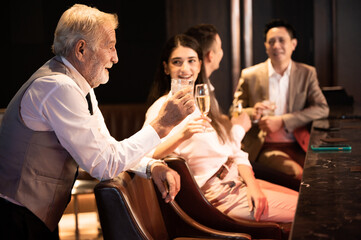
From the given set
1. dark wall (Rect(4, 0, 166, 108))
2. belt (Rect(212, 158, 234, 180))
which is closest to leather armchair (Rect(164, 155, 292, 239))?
belt (Rect(212, 158, 234, 180))

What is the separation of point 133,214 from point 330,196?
663mm

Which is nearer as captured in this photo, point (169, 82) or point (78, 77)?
point (78, 77)

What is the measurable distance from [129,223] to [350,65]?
5.11 metres

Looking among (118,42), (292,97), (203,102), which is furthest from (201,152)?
(118,42)

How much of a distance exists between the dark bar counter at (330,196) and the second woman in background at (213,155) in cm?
32

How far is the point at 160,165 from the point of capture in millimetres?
2076

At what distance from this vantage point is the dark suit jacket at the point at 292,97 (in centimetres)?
425

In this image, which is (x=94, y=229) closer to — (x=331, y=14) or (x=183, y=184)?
(x=183, y=184)

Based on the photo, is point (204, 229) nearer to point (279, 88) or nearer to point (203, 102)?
point (203, 102)

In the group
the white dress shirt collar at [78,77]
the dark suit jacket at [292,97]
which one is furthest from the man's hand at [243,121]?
the white dress shirt collar at [78,77]

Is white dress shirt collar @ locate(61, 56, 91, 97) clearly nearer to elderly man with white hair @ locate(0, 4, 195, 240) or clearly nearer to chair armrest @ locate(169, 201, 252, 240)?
elderly man with white hair @ locate(0, 4, 195, 240)

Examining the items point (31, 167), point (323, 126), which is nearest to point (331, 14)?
point (323, 126)

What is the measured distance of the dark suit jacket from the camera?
425cm

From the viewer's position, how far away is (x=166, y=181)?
2.03 metres
